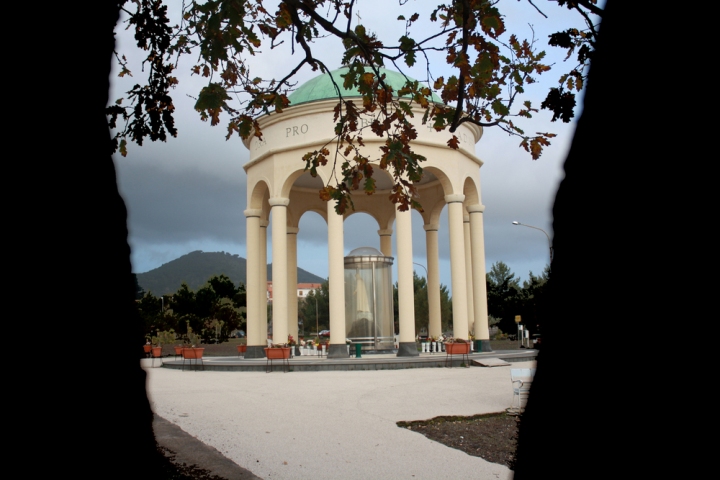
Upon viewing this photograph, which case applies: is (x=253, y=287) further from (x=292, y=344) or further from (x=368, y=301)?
(x=368, y=301)

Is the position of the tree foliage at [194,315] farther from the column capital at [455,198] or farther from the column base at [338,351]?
the column capital at [455,198]

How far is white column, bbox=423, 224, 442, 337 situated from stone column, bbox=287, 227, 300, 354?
7178 millimetres

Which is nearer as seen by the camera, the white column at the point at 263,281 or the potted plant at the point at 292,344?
the white column at the point at 263,281

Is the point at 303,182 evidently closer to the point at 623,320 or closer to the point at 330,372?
the point at 330,372

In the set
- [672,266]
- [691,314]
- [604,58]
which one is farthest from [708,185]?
[604,58]

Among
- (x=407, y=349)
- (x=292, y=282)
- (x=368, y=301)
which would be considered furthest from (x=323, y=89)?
(x=407, y=349)

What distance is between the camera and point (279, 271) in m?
27.8

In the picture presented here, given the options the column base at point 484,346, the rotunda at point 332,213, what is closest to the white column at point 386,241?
the rotunda at point 332,213

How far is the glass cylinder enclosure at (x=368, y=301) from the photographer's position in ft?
105

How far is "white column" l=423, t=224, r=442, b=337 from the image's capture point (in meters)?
33.4

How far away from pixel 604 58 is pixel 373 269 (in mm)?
30655

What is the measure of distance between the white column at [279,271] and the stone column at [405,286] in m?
5.13

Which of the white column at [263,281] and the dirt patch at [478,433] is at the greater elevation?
the white column at [263,281]

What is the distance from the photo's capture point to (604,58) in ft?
5.66
